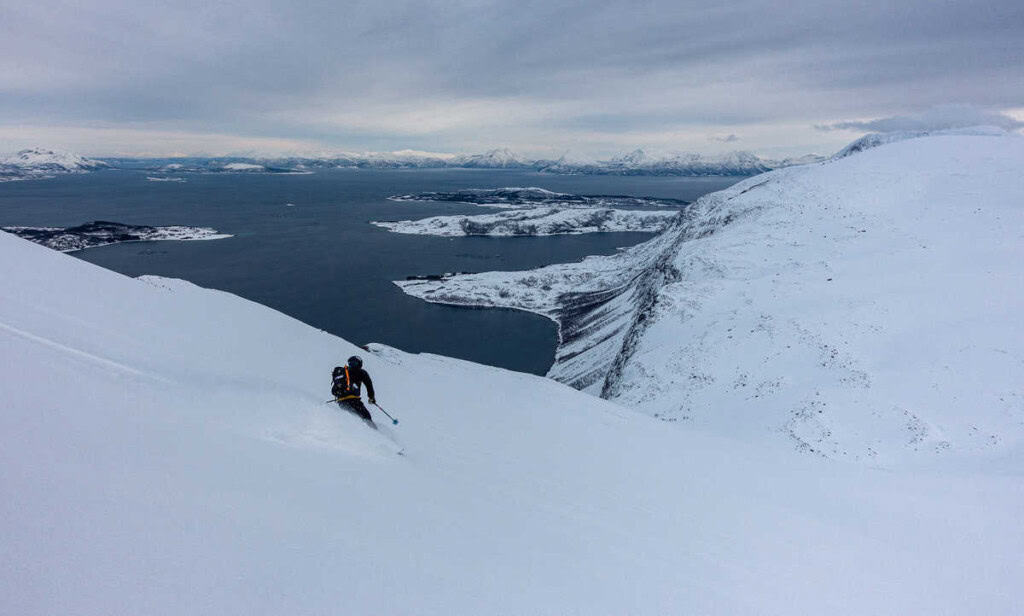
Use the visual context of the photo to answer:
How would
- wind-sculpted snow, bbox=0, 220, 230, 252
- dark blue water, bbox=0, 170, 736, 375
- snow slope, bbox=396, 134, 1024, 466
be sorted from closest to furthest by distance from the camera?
snow slope, bbox=396, 134, 1024, 466
dark blue water, bbox=0, 170, 736, 375
wind-sculpted snow, bbox=0, 220, 230, 252

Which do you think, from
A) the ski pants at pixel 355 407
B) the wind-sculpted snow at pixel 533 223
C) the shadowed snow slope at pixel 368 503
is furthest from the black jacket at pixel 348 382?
the wind-sculpted snow at pixel 533 223

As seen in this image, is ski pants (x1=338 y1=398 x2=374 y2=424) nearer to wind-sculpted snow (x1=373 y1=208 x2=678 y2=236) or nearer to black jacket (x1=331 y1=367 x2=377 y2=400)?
black jacket (x1=331 y1=367 x2=377 y2=400)

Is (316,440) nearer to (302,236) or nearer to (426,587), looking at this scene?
A: (426,587)

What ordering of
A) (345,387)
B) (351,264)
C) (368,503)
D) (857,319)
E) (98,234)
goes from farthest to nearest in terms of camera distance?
(98,234), (351,264), (857,319), (345,387), (368,503)

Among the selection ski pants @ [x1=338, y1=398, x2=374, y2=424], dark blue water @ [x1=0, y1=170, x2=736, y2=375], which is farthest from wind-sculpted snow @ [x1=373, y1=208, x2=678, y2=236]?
ski pants @ [x1=338, y1=398, x2=374, y2=424]

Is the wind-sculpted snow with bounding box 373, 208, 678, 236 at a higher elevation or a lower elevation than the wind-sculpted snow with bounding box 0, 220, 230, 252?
higher

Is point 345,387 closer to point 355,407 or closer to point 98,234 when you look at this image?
point 355,407

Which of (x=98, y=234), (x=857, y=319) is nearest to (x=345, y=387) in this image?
(x=857, y=319)
